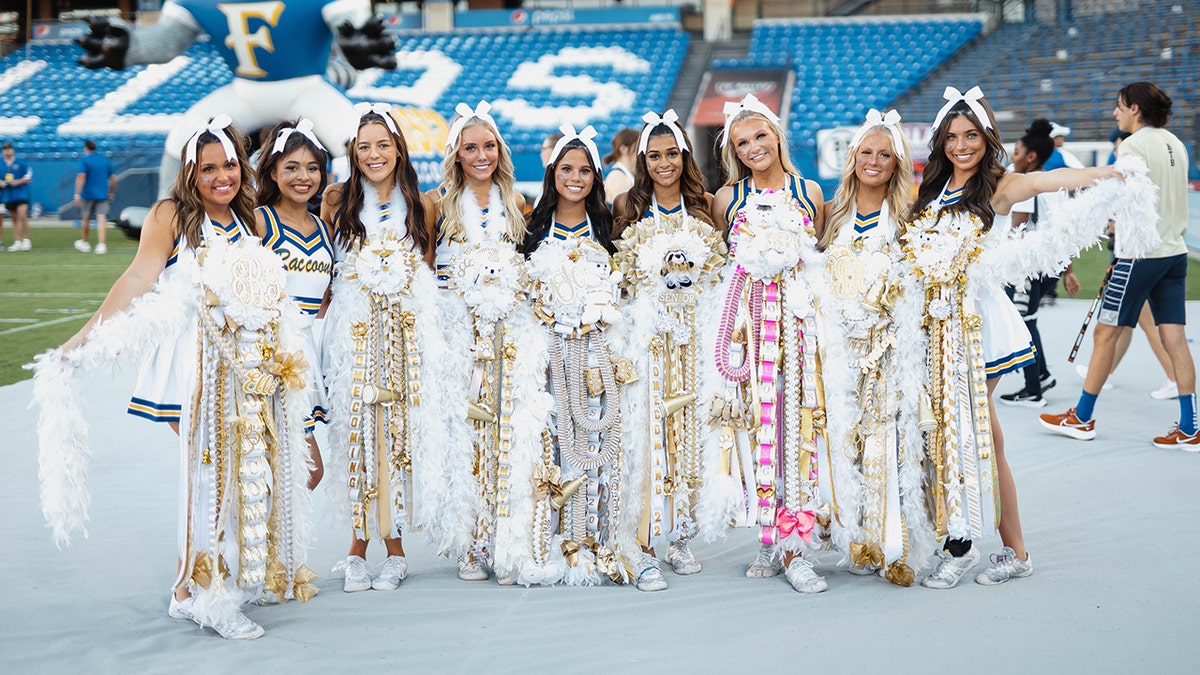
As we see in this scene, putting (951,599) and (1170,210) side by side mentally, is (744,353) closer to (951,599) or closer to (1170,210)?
(951,599)

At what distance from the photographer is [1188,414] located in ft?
17.3

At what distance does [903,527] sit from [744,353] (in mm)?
764

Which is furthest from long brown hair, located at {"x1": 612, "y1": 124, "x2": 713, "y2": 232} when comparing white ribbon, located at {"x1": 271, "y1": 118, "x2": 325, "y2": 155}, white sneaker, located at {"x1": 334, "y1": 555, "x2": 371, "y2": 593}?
white sneaker, located at {"x1": 334, "y1": 555, "x2": 371, "y2": 593}

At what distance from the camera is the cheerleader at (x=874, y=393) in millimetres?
3547

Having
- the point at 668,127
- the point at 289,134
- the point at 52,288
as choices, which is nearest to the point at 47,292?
the point at 52,288

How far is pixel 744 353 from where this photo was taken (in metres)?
3.66

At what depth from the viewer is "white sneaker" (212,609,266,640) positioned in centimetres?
320

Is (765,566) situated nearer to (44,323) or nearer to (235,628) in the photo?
(235,628)

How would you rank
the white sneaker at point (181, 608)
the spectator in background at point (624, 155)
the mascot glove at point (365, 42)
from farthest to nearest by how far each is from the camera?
the mascot glove at point (365, 42) → the spectator in background at point (624, 155) → the white sneaker at point (181, 608)

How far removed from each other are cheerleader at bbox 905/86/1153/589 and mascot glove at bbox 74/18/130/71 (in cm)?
568

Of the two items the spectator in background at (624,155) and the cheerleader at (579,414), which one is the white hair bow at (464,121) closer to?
the cheerleader at (579,414)

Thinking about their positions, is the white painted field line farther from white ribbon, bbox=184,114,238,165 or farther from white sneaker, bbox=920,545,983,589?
white sneaker, bbox=920,545,983,589

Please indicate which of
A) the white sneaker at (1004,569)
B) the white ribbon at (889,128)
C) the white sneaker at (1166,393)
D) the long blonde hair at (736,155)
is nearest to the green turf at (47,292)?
the long blonde hair at (736,155)

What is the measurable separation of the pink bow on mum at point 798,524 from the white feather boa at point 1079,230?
931mm
